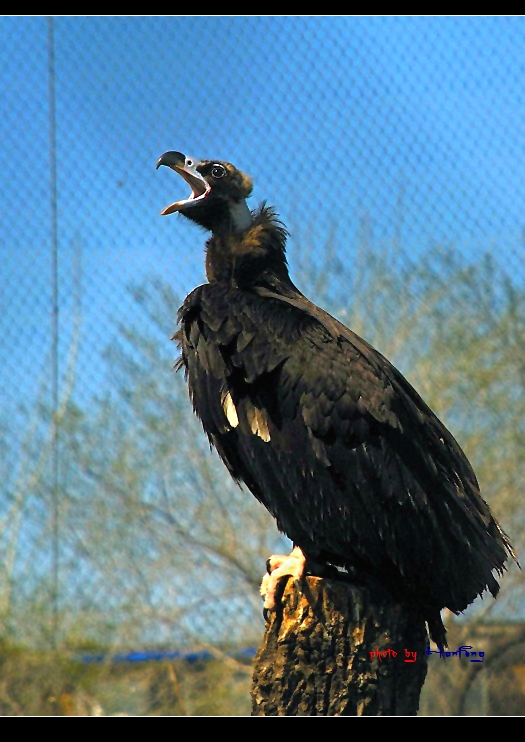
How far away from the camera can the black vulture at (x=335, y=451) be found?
252 centimetres

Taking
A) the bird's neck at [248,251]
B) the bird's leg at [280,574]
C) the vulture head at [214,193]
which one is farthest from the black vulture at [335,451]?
the vulture head at [214,193]

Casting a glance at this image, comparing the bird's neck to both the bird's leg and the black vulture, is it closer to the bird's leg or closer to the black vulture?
the black vulture

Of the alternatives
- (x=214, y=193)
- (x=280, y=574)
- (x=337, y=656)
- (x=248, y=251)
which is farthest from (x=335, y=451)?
(x=214, y=193)

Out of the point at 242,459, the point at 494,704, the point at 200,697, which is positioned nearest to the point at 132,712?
the point at 200,697

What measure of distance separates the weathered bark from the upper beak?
3.94ft

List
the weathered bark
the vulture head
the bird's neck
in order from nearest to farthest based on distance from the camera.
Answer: the weathered bark < the bird's neck < the vulture head

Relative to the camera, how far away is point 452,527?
2.50m

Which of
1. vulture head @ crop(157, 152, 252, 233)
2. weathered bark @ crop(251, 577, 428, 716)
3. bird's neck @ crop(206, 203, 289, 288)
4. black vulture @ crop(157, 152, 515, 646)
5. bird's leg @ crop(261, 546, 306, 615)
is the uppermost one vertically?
vulture head @ crop(157, 152, 252, 233)

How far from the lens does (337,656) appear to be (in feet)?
7.93

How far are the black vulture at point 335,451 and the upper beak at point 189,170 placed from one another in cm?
44

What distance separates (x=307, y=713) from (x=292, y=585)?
288mm

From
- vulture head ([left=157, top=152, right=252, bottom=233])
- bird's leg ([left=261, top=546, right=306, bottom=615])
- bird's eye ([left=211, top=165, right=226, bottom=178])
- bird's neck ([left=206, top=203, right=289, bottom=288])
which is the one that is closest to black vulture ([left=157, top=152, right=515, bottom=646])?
bird's leg ([left=261, top=546, right=306, bottom=615])

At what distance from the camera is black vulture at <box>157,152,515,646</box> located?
2.52m

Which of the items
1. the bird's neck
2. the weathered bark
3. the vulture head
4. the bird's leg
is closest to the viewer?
the weathered bark
